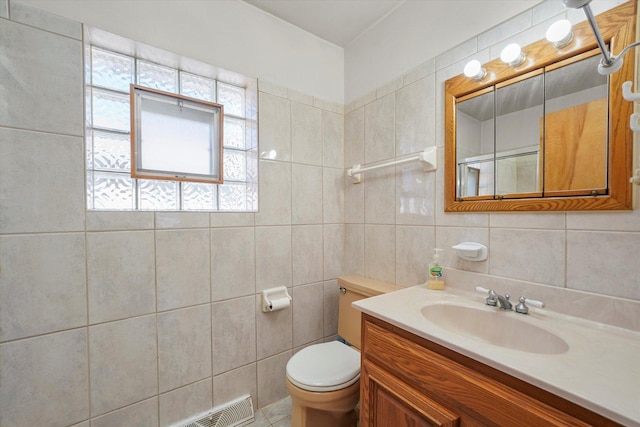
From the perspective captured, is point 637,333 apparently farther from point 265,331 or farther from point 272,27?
point 272,27

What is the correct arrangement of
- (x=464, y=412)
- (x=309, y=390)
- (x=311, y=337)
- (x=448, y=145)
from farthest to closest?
(x=311, y=337)
(x=448, y=145)
(x=309, y=390)
(x=464, y=412)

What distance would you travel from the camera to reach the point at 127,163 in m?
1.33

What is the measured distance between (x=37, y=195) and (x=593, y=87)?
6.94 ft

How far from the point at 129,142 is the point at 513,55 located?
70.0 inches

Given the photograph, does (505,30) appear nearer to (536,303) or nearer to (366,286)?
(536,303)

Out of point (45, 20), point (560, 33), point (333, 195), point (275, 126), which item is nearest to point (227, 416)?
point (333, 195)

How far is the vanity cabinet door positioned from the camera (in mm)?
796

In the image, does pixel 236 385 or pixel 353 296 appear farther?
pixel 353 296

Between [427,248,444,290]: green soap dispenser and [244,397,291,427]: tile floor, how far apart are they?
1107 millimetres

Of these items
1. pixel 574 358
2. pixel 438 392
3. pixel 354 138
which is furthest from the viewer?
pixel 354 138

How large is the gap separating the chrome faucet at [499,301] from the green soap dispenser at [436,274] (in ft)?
0.79

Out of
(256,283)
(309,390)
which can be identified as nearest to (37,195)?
(256,283)

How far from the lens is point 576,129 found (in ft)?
3.07

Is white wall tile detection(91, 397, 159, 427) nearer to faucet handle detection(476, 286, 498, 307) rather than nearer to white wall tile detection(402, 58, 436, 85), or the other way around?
faucet handle detection(476, 286, 498, 307)
